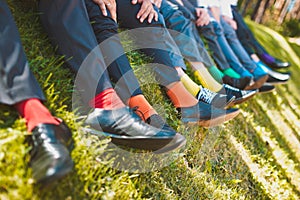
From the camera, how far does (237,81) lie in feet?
12.2

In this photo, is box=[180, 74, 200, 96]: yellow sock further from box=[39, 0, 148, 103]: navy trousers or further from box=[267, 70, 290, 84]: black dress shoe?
box=[267, 70, 290, 84]: black dress shoe

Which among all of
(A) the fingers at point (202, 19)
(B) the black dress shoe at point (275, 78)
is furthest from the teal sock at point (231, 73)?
(B) the black dress shoe at point (275, 78)

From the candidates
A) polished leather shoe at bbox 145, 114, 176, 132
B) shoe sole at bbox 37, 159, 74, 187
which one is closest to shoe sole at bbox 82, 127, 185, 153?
polished leather shoe at bbox 145, 114, 176, 132

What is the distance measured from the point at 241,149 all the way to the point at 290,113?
7.54ft

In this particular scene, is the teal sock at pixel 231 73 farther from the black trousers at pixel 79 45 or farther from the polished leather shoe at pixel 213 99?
the black trousers at pixel 79 45

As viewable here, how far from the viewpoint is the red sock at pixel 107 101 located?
6.25ft

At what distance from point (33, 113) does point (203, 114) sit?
1204 mm

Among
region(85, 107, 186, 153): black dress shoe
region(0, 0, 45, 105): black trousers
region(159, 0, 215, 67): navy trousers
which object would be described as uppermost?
region(0, 0, 45, 105): black trousers

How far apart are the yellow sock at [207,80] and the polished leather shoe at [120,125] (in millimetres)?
1426

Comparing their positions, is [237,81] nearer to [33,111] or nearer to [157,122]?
[157,122]

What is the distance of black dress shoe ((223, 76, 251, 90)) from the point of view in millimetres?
3715

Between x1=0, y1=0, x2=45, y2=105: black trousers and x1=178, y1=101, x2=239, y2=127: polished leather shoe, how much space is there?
114cm

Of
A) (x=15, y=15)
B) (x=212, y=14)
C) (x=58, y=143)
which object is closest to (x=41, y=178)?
(x=58, y=143)

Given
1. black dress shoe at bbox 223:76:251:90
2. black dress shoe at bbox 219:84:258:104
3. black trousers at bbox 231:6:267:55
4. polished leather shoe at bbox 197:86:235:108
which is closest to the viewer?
polished leather shoe at bbox 197:86:235:108
